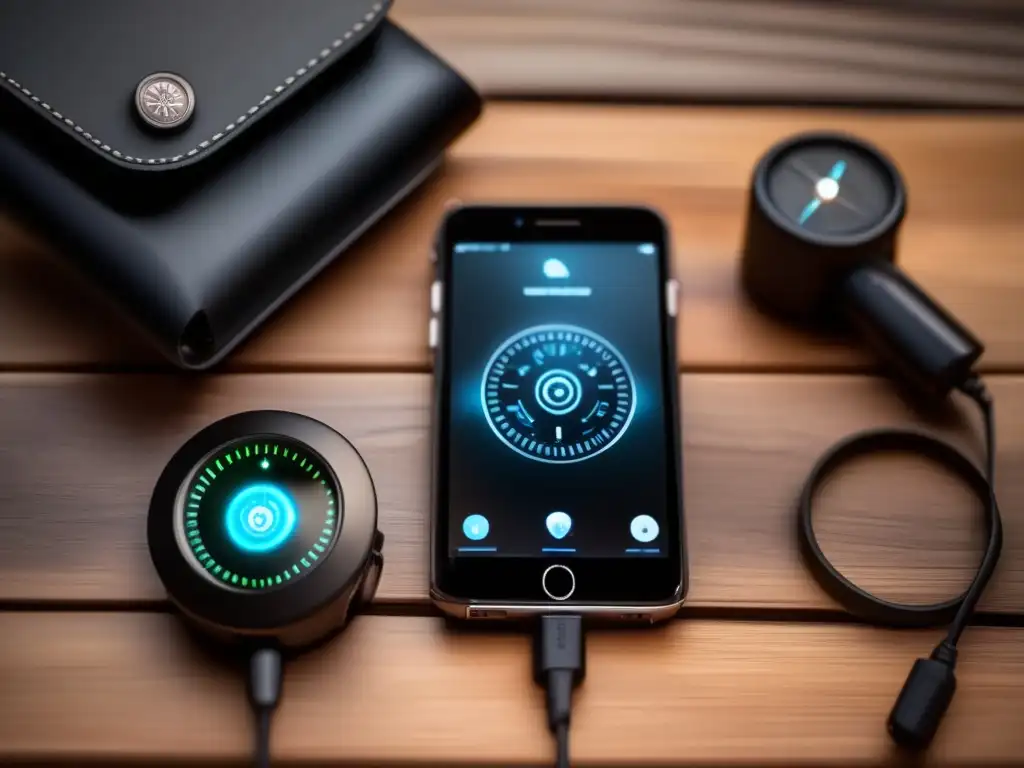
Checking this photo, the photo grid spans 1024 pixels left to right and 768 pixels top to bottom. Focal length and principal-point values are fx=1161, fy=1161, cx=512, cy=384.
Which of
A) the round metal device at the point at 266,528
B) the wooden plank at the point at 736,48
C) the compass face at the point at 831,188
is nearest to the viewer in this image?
the round metal device at the point at 266,528

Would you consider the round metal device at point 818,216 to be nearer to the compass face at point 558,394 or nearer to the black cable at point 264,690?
the compass face at point 558,394

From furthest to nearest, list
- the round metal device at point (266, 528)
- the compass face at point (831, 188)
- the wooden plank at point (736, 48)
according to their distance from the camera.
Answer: the wooden plank at point (736, 48), the compass face at point (831, 188), the round metal device at point (266, 528)

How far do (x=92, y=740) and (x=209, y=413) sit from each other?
→ 0.21 metres

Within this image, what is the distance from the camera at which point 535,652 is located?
0.68 m

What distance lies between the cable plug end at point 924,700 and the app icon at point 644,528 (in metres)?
0.17

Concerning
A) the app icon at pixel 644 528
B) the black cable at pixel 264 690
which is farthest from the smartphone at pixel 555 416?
the black cable at pixel 264 690

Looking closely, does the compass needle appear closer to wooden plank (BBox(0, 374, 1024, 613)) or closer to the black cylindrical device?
the black cylindrical device

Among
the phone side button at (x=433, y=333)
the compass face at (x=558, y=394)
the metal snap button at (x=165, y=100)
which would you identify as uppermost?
the metal snap button at (x=165, y=100)

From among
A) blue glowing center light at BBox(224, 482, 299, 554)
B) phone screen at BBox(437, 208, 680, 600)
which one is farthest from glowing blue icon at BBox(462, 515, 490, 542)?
blue glowing center light at BBox(224, 482, 299, 554)

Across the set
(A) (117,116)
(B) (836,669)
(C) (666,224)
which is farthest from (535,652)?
(A) (117,116)

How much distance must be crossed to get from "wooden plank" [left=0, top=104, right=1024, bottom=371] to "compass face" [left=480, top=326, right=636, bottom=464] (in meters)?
0.06

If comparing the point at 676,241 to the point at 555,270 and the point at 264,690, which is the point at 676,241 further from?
the point at 264,690

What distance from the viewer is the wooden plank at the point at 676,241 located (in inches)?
30.5

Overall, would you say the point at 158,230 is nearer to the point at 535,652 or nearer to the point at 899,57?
the point at 535,652
